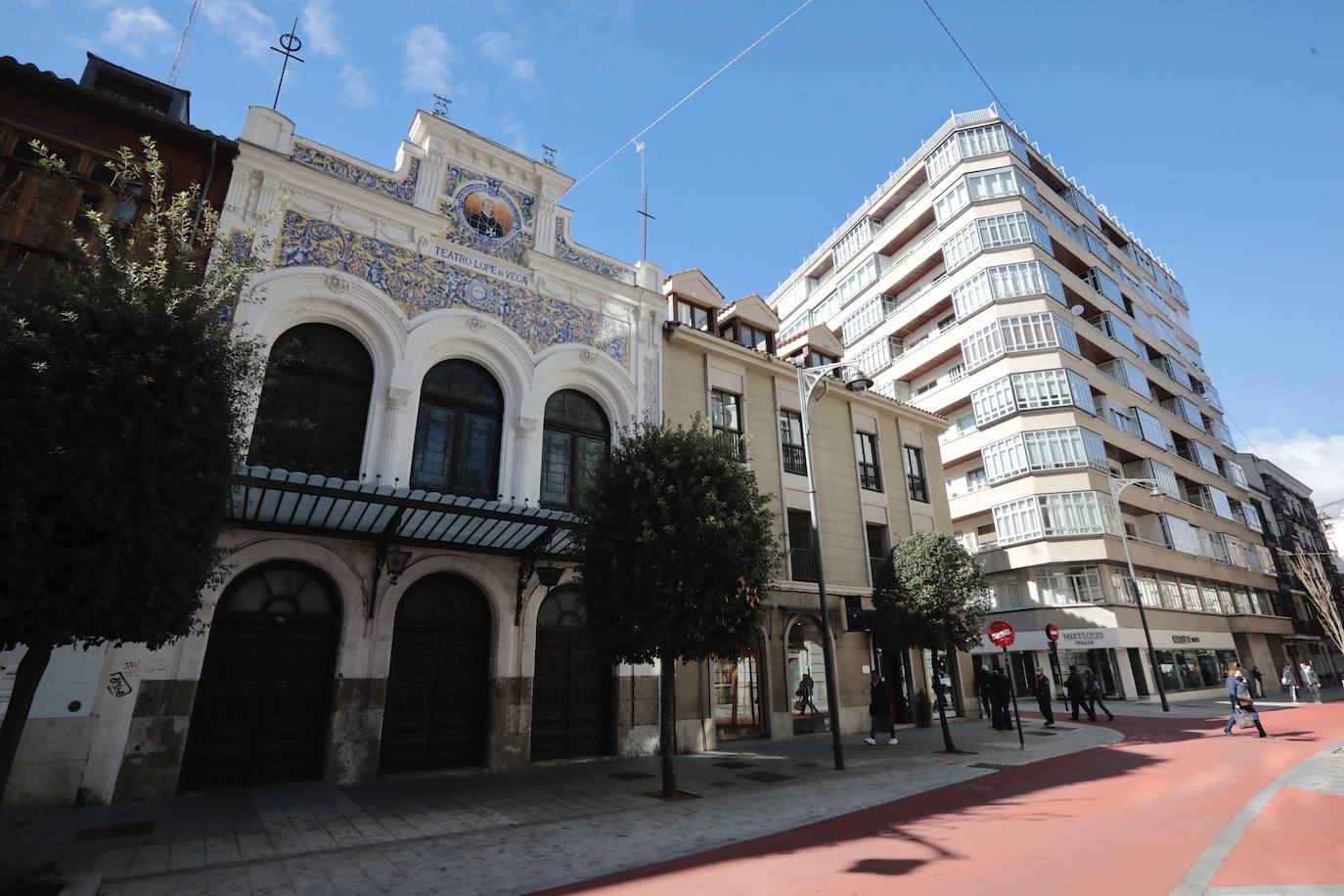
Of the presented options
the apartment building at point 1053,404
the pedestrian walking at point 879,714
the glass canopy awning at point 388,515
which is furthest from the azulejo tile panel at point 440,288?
the apartment building at point 1053,404

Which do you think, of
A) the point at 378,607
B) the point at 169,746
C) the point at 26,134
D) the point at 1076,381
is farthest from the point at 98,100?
the point at 1076,381

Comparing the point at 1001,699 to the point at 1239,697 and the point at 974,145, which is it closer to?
the point at 1239,697

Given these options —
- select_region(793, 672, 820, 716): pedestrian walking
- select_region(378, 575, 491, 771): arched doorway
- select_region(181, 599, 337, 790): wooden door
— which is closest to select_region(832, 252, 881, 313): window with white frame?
select_region(793, 672, 820, 716): pedestrian walking

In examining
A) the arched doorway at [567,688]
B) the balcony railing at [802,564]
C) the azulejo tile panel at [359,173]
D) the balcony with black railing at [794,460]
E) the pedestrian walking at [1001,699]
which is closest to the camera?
the azulejo tile panel at [359,173]

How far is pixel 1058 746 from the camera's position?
639 inches

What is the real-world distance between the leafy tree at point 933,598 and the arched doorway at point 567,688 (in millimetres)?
8649

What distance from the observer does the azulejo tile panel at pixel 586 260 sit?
17.2 metres

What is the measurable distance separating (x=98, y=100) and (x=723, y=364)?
15.1 m

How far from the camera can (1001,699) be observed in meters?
19.1

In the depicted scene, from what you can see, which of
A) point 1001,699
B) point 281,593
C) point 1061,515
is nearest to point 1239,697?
point 1001,699

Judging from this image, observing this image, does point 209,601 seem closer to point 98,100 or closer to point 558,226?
point 98,100

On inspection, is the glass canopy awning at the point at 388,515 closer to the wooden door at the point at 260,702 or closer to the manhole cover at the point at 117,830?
the wooden door at the point at 260,702

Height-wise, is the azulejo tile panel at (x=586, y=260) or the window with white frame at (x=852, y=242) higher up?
the window with white frame at (x=852, y=242)

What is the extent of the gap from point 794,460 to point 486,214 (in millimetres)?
11532
